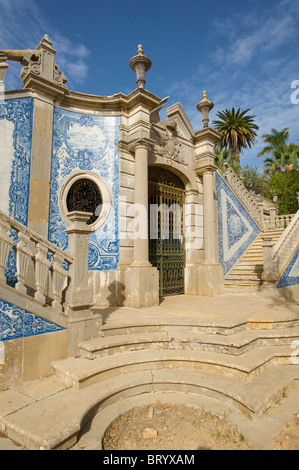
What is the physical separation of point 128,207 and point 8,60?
4.35 m

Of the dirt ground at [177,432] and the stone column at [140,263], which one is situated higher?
the stone column at [140,263]

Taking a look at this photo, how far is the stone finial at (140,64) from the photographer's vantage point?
716cm

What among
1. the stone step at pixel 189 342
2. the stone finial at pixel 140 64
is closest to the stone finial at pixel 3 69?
the stone finial at pixel 140 64

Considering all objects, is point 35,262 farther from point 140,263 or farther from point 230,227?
point 230,227

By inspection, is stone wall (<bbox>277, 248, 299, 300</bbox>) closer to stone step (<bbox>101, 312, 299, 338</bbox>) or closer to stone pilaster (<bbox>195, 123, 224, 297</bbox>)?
stone pilaster (<bbox>195, 123, 224, 297</bbox>)

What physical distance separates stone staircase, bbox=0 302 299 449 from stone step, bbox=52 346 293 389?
0.5 inches

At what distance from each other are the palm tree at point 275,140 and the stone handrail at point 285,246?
2120 cm

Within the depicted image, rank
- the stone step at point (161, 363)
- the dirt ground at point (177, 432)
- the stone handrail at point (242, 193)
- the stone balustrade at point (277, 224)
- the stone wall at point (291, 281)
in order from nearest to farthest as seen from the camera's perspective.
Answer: the dirt ground at point (177, 432), the stone step at point (161, 363), the stone wall at point (291, 281), the stone handrail at point (242, 193), the stone balustrade at point (277, 224)

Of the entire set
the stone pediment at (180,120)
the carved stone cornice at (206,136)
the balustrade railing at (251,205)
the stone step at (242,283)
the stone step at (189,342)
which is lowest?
the stone step at (189,342)

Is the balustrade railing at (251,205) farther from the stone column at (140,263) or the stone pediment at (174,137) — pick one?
the stone column at (140,263)

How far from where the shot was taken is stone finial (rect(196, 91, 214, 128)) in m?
9.02

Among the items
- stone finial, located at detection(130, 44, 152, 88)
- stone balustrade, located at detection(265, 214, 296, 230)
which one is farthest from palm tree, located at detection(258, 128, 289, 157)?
stone finial, located at detection(130, 44, 152, 88)

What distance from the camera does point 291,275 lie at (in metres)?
9.62
